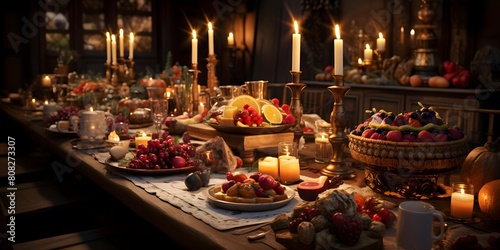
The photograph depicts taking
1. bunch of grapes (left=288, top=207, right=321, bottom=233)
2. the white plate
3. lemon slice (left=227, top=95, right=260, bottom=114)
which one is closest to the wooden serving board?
lemon slice (left=227, top=95, right=260, bottom=114)

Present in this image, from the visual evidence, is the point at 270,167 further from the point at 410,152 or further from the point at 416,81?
the point at 416,81

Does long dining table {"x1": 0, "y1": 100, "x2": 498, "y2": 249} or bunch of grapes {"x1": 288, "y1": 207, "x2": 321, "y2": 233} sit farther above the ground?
bunch of grapes {"x1": 288, "y1": 207, "x2": 321, "y2": 233}

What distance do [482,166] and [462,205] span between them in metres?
0.22

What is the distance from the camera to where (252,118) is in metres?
1.97

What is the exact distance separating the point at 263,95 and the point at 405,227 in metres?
1.27

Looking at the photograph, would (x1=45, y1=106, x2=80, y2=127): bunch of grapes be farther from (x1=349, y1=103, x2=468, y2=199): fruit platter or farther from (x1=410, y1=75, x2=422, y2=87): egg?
(x1=410, y1=75, x2=422, y2=87): egg

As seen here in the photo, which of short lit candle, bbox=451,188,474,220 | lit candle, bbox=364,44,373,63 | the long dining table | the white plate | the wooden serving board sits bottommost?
the long dining table

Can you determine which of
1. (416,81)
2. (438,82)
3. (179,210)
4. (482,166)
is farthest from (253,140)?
(416,81)

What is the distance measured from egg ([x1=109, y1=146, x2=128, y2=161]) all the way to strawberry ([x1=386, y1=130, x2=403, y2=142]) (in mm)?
1001

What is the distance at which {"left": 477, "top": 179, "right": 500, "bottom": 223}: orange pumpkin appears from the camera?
121 cm

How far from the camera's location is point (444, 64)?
14.7 ft

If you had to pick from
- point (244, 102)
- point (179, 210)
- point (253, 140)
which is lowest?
point (179, 210)

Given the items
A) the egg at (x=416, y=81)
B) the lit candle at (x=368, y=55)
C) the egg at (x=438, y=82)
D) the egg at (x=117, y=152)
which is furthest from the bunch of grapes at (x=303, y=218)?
the lit candle at (x=368, y=55)

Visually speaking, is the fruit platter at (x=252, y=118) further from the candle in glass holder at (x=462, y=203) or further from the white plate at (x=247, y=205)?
the candle in glass holder at (x=462, y=203)
